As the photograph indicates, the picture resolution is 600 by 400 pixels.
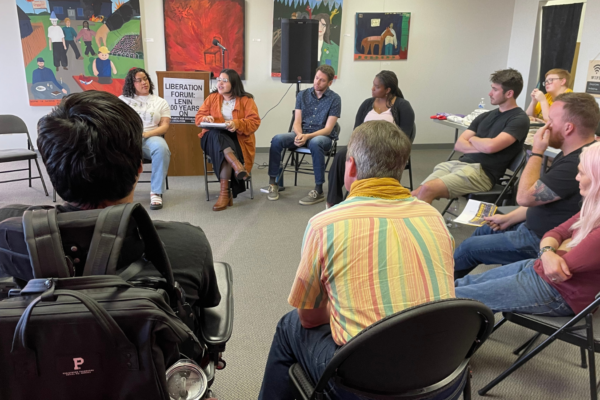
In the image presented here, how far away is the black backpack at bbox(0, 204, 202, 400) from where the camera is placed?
26.8 inches

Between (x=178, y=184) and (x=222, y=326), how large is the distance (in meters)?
3.53

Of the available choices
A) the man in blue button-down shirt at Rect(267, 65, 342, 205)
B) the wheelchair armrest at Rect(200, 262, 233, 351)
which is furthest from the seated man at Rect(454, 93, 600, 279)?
the man in blue button-down shirt at Rect(267, 65, 342, 205)

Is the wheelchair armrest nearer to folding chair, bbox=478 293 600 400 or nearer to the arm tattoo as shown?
folding chair, bbox=478 293 600 400

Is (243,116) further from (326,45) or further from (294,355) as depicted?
(294,355)

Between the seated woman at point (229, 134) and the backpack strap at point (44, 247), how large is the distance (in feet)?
10.1

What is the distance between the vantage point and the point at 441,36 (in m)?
6.09

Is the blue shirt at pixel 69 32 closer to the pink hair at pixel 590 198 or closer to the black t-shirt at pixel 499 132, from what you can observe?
the black t-shirt at pixel 499 132

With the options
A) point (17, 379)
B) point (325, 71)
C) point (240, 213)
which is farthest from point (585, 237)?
point (325, 71)

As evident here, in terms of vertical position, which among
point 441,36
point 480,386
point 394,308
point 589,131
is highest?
point 441,36

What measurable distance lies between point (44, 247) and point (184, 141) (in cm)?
410

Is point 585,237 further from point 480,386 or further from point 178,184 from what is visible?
point 178,184

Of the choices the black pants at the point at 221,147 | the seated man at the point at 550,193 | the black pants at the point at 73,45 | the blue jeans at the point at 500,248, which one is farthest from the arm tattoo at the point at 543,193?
the black pants at the point at 73,45

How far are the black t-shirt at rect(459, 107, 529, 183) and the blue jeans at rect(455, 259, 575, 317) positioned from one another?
1508 millimetres

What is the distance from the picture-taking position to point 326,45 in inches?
225
